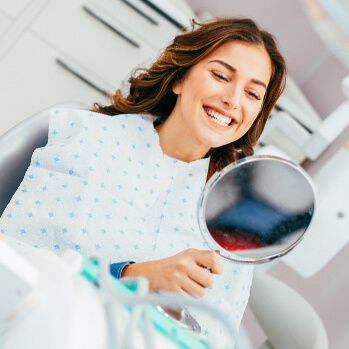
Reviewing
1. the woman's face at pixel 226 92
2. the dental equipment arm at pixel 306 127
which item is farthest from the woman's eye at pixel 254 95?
the dental equipment arm at pixel 306 127

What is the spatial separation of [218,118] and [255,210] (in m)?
0.28

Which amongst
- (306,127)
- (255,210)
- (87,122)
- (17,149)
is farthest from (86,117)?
(306,127)

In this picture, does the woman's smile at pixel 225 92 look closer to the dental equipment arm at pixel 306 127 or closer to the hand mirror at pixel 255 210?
the hand mirror at pixel 255 210

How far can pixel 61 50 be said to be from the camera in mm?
1741

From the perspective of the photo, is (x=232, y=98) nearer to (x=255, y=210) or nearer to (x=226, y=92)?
(x=226, y=92)

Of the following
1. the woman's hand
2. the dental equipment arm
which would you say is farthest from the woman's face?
the dental equipment arm

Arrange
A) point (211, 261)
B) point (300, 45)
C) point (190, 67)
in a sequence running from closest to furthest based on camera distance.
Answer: point (211, 261) < point (190, 67) < point (300, 45)

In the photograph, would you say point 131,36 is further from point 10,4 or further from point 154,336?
point 154,336

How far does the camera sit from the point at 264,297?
112 cm

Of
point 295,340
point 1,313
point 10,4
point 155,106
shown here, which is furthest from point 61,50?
point 1,313

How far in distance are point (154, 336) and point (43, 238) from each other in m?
0.58

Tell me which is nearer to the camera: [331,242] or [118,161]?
[118,161]

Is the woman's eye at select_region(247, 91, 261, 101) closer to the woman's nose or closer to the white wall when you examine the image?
the woman's nose

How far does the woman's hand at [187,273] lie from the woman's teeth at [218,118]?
329 millimetres
